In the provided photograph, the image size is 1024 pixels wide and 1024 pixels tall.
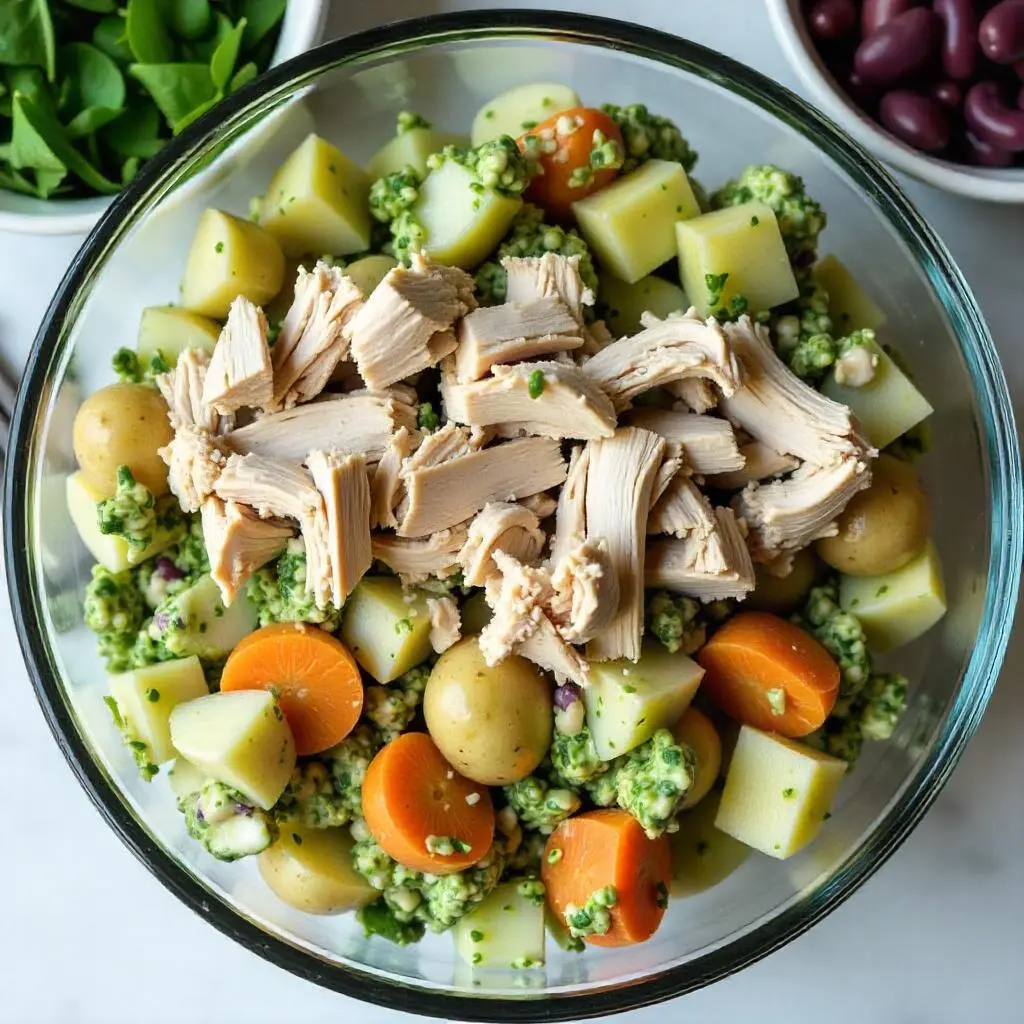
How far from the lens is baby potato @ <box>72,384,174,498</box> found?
1646 millimetres

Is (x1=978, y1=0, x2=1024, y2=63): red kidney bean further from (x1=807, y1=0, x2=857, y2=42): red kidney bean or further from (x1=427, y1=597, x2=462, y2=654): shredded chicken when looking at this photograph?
(x1=427, y1=597, x2=462, y2=654): shredded chicken

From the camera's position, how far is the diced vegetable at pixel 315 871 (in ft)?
5.44

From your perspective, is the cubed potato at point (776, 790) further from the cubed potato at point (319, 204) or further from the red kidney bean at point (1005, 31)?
the red kidney bean at point (1005, 31)

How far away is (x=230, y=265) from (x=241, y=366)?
228 millimetres

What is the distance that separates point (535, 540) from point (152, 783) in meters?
0.81

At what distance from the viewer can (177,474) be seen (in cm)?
158

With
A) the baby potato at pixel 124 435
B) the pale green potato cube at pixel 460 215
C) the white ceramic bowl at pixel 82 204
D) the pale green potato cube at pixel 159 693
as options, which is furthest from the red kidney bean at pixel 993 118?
the pale green potato cube at pixel 159 693

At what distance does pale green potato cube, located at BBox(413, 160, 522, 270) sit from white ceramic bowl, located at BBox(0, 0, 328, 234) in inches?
18.4

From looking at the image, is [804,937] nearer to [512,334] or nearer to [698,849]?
[698,849]

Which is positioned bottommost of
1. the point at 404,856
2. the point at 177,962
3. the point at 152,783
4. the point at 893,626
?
the point at 177,962

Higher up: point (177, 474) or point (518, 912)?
point (177, 474)

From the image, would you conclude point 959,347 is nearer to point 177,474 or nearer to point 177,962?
point 177,474

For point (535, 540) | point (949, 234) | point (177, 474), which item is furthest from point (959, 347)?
point (177, 474)

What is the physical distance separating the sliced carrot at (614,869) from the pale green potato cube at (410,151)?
103cm
